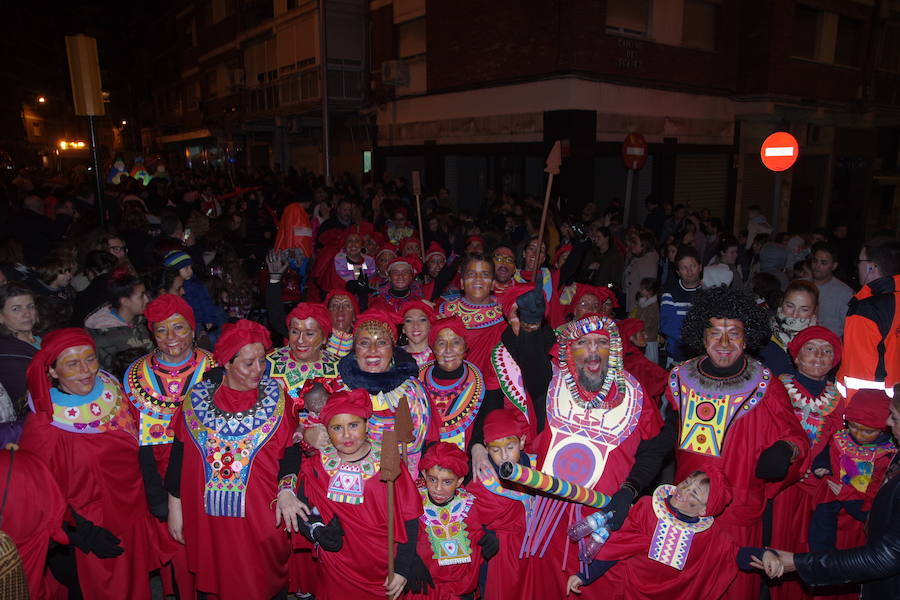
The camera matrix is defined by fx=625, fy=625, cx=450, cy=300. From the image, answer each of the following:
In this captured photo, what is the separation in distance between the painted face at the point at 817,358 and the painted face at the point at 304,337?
10.9 feet

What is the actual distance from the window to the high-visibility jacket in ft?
49.1

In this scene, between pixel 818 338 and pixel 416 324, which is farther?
pixel 416 324

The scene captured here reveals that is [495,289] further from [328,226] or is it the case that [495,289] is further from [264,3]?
[264,3]

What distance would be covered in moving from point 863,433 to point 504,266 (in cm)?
340

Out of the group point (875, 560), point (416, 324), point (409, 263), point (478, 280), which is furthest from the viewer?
point (409, 263)

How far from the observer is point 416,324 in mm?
4762

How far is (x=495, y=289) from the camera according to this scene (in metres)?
6.14

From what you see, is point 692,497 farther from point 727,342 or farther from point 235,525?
point 235,525

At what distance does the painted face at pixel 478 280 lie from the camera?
A: 551 cm

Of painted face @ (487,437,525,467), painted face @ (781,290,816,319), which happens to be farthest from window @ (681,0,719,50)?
painted face @ (487,437,525,467)

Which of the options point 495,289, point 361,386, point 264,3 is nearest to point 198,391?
point 361,386

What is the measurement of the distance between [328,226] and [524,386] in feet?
25.1

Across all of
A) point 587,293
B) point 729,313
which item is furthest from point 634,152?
point 729,313

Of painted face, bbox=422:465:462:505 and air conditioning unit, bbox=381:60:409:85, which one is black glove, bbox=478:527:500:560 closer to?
painted face, bbox=422:465:462:505
